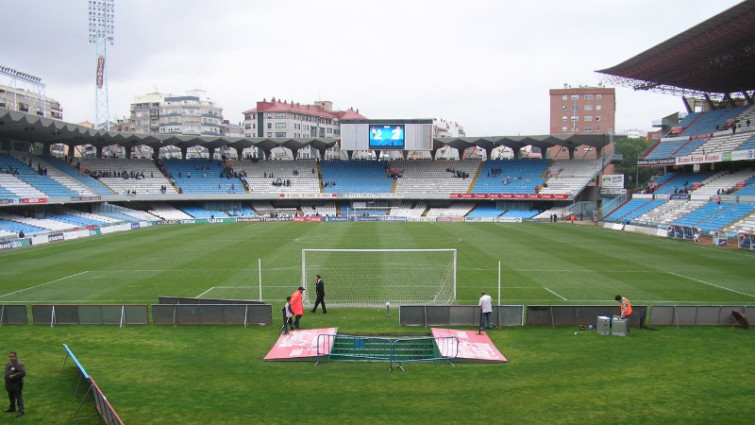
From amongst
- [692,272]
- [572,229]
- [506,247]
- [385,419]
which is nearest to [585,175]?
[572,229]

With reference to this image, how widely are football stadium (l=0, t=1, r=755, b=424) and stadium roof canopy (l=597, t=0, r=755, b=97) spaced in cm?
26

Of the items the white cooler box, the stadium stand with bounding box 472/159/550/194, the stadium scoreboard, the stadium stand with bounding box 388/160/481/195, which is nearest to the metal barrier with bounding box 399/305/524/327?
the white cooler box

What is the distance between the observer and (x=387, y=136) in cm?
7169

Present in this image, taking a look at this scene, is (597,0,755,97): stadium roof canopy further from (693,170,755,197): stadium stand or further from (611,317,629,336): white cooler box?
(611,317,629,336): white cooler box

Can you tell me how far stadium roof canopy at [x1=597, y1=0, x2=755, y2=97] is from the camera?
35.7 m

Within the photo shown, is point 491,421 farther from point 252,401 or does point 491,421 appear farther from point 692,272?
point 692,272

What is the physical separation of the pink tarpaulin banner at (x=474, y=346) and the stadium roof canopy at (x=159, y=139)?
43571 mm

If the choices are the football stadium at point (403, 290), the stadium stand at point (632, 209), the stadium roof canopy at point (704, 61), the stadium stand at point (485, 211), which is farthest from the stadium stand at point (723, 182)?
the stadium stand at point (485, 211)

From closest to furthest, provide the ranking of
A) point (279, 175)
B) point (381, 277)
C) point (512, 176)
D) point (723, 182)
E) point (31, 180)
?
point (381, 277) → point (723, 182) → point (31, 180) → point (512, 176) → point (279, 175)

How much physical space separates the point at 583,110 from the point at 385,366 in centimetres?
10493

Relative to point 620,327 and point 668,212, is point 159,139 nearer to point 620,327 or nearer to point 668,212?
point 668,212

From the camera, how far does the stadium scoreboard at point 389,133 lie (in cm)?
7125


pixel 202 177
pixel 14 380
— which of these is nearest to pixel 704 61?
pixel 14 380

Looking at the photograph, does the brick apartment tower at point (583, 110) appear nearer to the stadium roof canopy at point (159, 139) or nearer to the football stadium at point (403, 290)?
the stadium roof canopy at point (159, 139)
